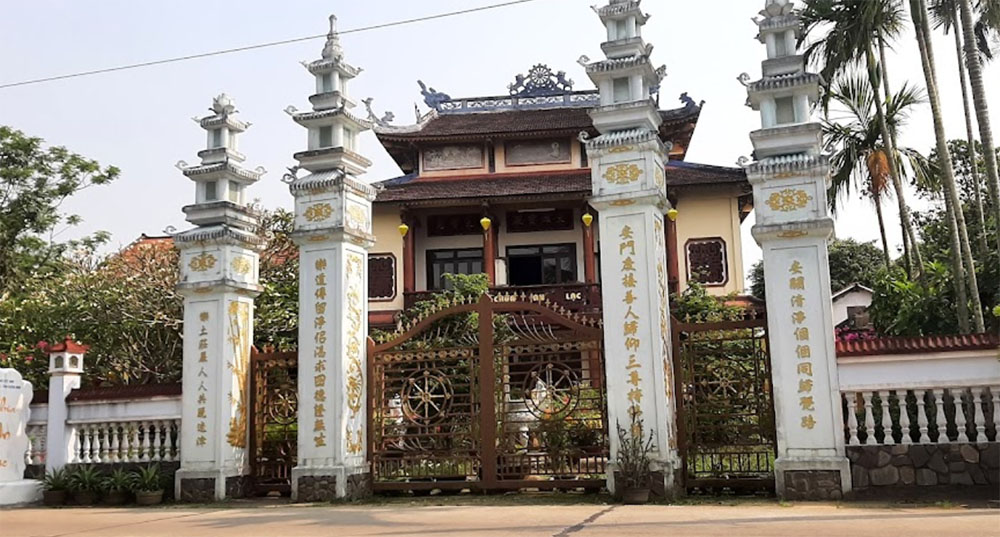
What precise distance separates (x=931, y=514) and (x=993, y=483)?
110 cm

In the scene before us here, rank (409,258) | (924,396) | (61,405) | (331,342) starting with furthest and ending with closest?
(409,258) < (61,405) < (331,342) < (924,396)

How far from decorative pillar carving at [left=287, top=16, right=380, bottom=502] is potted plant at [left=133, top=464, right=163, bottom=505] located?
1.38 metres

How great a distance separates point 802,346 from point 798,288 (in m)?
0.45

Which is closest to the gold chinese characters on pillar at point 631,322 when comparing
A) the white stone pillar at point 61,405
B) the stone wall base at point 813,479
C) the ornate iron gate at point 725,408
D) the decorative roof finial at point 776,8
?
the ornate iron gate at point 725,408

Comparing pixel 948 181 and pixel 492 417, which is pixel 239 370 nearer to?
pixel 492 417

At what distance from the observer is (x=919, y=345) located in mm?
6879

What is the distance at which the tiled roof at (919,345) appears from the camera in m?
6.76

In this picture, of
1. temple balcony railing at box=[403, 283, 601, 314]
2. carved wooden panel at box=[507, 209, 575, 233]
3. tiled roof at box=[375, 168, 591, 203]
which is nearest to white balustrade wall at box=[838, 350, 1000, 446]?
temple balcony railing at box=[403, 283, 601, 314]

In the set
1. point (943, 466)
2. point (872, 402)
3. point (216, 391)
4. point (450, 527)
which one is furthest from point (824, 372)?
point (216, 391)

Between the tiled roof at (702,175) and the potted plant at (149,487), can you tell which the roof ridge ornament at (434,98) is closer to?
the tiled roof at (702,175)

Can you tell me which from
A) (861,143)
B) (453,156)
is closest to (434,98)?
(453,156)

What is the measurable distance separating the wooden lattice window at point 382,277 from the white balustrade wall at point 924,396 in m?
13.9

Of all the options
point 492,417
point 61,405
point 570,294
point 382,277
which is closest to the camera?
point 492,417

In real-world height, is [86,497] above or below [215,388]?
below
